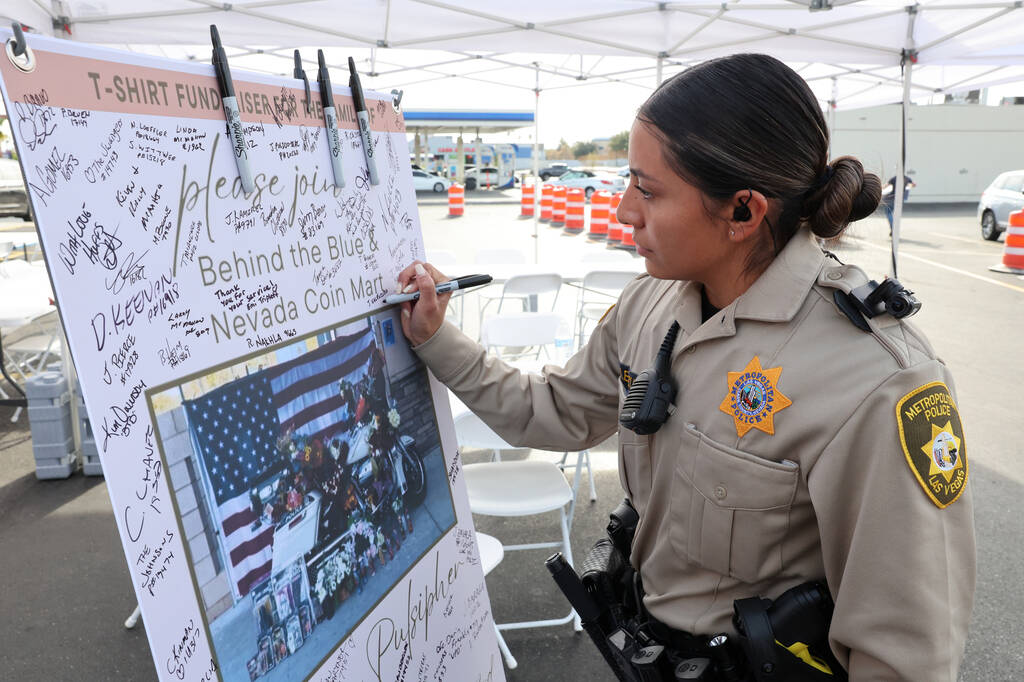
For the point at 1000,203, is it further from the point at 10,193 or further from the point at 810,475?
the point at 10,193

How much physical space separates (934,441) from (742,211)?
1.54 feet

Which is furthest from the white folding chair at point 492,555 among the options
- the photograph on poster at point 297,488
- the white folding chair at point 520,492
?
the photograph on poster at point 297,488

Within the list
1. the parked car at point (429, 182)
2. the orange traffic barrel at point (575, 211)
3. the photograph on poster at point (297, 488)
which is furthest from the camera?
the parked car at point (429, 182)

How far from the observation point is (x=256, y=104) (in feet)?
3.86

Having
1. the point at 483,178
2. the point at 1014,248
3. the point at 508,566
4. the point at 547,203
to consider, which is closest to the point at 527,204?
the point at 547,203

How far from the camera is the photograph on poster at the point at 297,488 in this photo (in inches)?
39.4

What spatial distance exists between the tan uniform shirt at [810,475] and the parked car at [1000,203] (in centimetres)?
1442

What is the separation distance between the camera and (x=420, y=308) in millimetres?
1526

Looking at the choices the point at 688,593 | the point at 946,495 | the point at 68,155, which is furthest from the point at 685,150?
the point at 68,155

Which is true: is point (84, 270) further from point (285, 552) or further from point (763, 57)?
point (763, 57)

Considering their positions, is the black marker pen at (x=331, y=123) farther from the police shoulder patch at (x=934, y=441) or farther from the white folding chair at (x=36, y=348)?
the white folding chair at (x=36, y=348)

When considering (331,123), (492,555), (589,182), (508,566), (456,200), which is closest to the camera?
(331,123)

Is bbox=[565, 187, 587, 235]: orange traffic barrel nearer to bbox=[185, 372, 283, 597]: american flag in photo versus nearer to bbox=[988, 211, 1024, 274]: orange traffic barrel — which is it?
bbox=[988, 211, 1024, 274]: orange traffic barrel

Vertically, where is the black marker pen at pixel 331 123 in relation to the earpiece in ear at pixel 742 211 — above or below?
above
